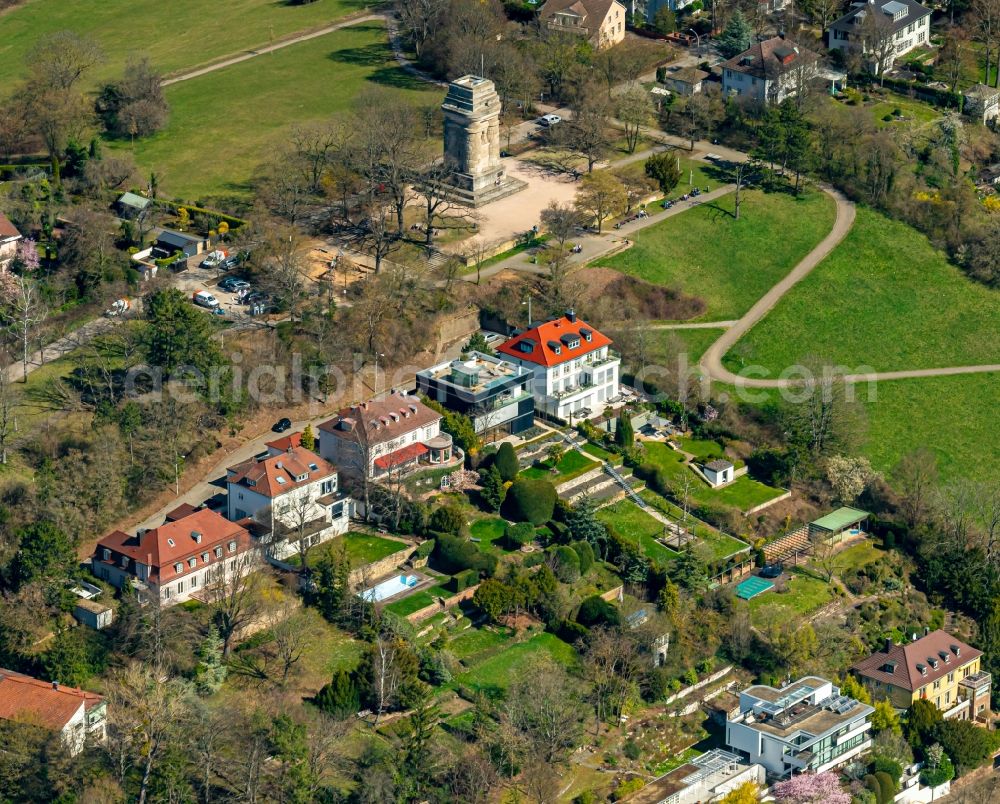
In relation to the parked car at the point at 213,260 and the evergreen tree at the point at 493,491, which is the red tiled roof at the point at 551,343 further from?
→ the parked car at the point at 213,260

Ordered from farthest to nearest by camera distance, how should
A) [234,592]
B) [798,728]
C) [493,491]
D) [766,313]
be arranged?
[766,313] < [493,491] < [234,592] < [798,728]

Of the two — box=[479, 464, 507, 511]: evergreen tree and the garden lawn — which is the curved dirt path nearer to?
box=[479, 464, 507, 511]: evergreen tree

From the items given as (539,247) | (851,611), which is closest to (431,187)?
(539,247)

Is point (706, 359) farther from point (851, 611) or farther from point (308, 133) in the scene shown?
point (308, 133)

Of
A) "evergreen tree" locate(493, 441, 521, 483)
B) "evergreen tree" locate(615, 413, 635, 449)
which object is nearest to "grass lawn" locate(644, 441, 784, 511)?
"evergreen tree" locate(615, 413, 635, 449)

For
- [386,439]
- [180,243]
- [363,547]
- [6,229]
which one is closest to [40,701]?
[363,547]

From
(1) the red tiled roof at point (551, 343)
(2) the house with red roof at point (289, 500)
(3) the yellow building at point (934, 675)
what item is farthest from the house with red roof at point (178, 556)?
(3) the yellow building at point (934, 675)

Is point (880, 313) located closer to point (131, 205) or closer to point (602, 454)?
point (602, 454)
